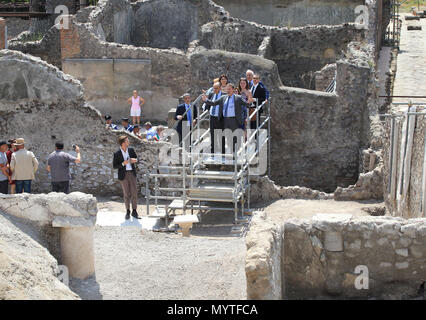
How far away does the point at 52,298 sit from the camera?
23.3 ft


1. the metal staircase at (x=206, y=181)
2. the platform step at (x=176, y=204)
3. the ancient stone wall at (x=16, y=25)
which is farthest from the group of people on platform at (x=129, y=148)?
the ancient stone wall at (x=16, y=25)

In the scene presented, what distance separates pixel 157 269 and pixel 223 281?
1.04m

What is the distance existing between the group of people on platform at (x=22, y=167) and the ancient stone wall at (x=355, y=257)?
19.2ft

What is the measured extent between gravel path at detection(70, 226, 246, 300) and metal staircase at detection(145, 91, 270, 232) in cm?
206

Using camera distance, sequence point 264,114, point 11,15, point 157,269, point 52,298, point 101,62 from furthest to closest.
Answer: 1. point 11,15
2. point 101,62
3. point 264,114
4. point 157,269
5. point 52,298

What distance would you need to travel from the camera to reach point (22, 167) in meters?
12.8

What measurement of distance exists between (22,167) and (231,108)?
3.48m

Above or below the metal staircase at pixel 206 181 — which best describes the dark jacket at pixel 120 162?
above

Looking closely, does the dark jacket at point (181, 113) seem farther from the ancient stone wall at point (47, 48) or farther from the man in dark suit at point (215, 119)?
the ancient stone wall at point (47, 48)

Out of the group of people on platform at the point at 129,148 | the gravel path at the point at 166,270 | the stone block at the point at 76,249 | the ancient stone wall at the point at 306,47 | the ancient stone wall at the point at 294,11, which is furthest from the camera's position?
the ancient stone wall at the point at 294,11

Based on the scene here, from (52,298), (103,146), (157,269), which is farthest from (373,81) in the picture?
(52,298)

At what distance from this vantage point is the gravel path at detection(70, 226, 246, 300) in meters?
8.55

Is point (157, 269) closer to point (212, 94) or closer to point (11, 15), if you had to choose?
point (212, 94)

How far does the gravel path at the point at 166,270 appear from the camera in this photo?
28.0ft
